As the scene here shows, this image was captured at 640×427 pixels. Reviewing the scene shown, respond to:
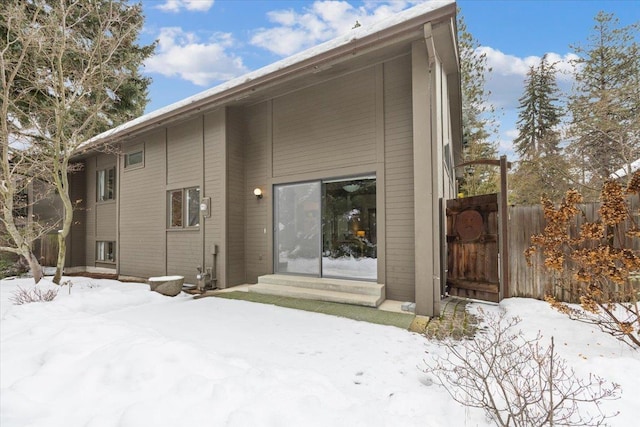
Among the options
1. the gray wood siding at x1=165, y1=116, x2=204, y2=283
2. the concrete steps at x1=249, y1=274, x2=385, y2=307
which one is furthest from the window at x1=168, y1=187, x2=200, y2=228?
the concrete steps at x1=249, y1=274, x2=385, y2=307

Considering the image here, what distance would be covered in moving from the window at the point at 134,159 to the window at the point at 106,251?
9.44ft

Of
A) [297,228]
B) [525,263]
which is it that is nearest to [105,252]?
[297,228]

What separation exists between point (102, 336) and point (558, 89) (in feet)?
83.3

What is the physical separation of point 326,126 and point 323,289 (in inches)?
128

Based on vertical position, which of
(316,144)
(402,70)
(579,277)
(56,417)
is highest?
(402,70)

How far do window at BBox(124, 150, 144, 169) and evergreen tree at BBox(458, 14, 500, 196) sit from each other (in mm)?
12914

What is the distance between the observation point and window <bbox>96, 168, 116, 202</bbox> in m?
10.3

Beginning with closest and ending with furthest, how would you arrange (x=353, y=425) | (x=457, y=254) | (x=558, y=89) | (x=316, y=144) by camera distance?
(x=353, y=425)
(x=457, y=254)
(x=316, y=144)
(x=558, y=89)

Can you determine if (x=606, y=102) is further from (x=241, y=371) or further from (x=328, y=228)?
(x=241, y=371)

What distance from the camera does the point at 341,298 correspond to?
5.26 meters

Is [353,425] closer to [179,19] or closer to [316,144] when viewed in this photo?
[316,144]

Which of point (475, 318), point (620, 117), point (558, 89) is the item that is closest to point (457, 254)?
point (475, 318)

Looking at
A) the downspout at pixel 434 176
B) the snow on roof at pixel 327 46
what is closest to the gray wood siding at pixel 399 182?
the downspout at pixel 434 176

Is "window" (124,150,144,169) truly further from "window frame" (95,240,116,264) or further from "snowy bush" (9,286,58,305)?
"snowy bush" (9,286,58,305)
